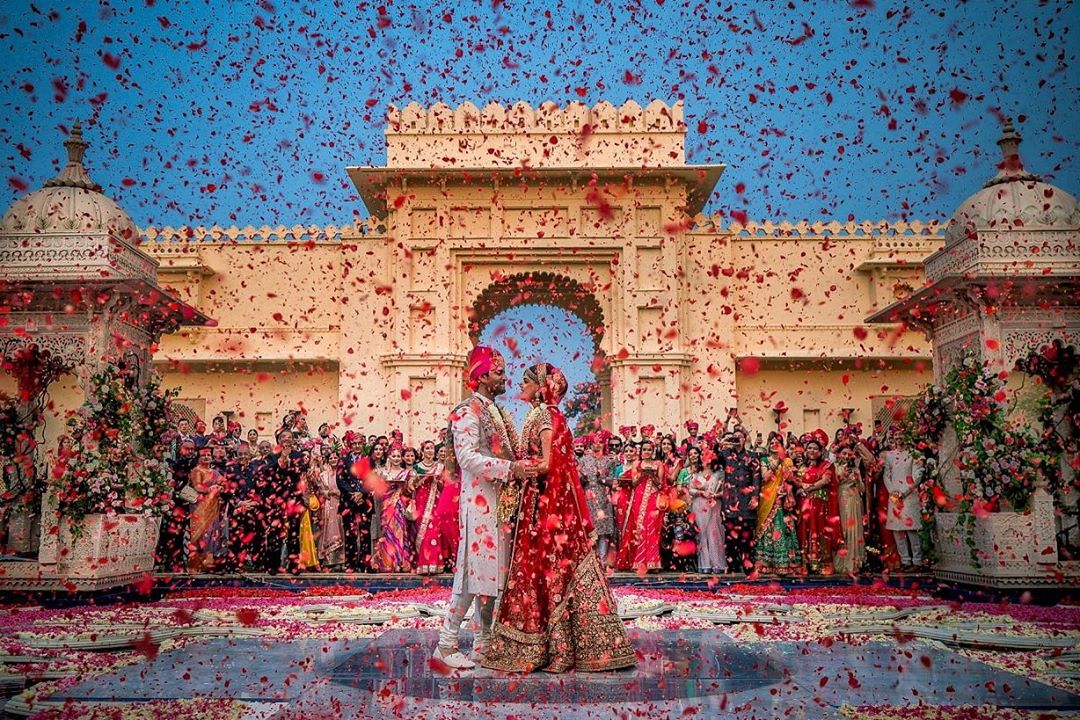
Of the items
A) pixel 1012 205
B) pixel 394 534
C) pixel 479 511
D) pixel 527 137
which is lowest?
pixel 394 534

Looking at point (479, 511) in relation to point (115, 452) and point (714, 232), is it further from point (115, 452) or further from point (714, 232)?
point (714, 232)

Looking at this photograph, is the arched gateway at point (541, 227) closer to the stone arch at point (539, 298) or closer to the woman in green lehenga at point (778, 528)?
the stone arch at point (539, 298)

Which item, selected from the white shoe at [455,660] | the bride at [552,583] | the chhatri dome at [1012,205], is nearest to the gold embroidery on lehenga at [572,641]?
the bride at [552,583]

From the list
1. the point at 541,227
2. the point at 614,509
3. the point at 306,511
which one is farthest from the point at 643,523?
the point at 541,227

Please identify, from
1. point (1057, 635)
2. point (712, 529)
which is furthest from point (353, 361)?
point (1057, 635)

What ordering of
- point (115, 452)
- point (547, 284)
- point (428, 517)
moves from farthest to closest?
point (547, 284)
point (428, 517)
point (115, 452)

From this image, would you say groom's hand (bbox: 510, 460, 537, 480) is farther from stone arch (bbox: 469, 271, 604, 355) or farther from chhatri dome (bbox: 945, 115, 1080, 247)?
stone arch (bbox: 469, 271, 604, 355)

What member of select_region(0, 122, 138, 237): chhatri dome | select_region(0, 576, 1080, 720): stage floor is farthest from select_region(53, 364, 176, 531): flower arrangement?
select_region(0, 122, 138, 237): chhatri dome

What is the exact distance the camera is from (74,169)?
10.9 meters

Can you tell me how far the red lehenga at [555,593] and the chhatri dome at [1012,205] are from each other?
657 centimetres

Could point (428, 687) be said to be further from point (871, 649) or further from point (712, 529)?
point (712, 529)

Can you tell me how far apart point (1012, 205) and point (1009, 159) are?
2.45ft

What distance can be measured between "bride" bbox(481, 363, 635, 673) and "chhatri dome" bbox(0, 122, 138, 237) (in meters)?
7.05

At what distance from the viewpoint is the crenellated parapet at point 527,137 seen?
18109 mm
